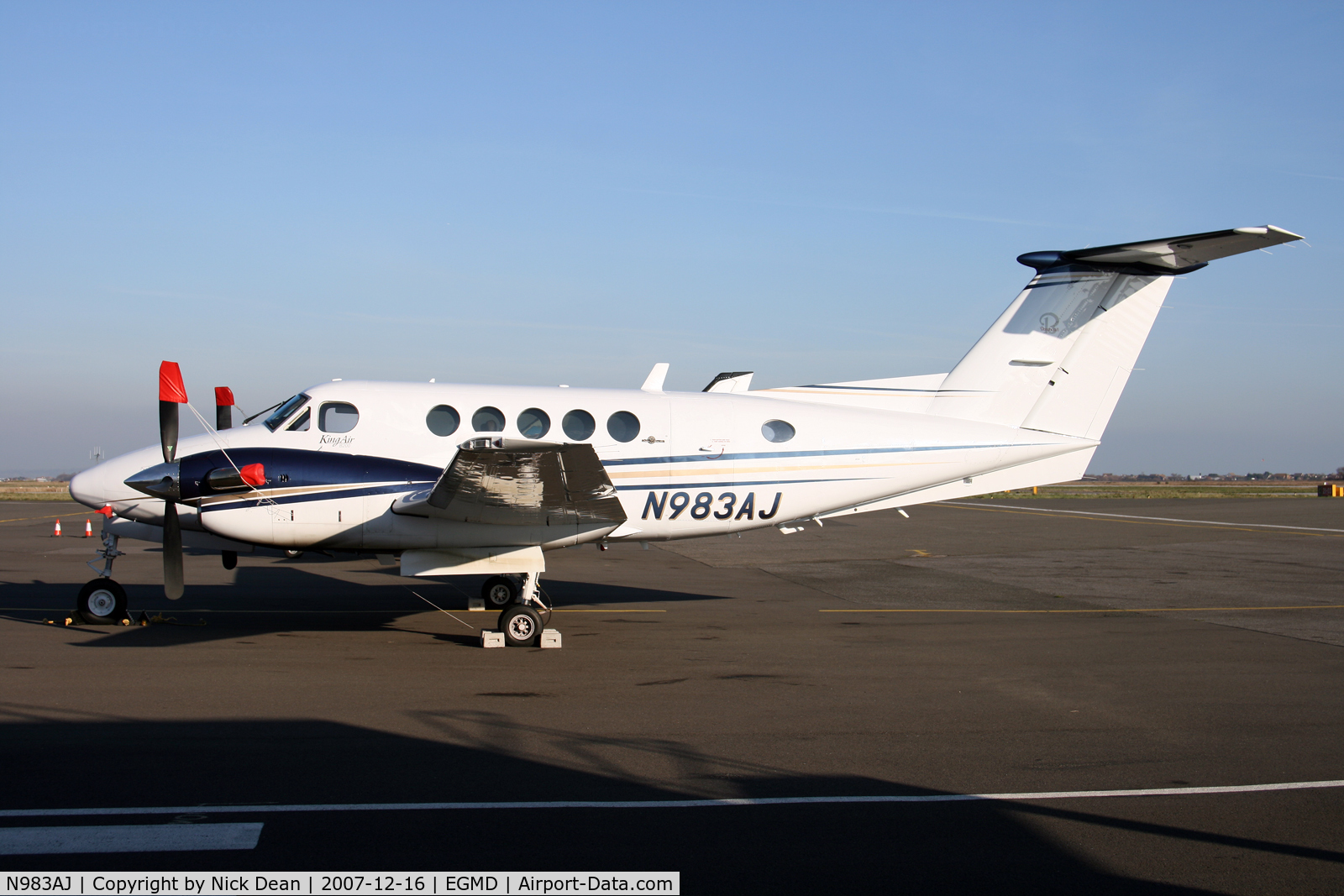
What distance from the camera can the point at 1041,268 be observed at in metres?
11.9

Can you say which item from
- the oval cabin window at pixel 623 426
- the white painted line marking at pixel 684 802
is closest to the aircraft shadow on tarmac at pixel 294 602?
the oval cabin window at pixel 623 426

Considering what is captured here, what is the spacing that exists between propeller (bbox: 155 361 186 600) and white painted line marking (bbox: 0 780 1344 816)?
5.32 meters

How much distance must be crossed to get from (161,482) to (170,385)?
107 cm

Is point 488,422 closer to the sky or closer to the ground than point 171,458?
closer to the sky

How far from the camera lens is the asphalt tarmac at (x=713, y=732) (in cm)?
433

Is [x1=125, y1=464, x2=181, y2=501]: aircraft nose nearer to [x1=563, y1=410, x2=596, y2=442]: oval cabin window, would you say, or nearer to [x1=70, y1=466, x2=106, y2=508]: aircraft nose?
[x1=70, y1=466, x2=106, y2=508]: aircraft nose

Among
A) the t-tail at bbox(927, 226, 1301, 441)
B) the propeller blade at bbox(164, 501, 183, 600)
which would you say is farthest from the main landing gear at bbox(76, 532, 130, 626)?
Answer: the t-tail at bbox(927, 226, 1301, 441)

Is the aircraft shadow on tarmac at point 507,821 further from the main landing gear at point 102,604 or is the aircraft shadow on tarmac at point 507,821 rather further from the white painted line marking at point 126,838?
the main landing gear at point 102,604

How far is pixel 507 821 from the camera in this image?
4621 millimetres

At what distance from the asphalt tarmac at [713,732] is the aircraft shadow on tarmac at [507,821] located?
0.02 meters

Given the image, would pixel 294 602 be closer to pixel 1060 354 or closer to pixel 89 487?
pixel 89 487

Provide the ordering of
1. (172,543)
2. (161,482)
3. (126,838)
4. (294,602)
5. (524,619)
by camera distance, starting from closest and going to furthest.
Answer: (126,838) < (161,482) < (172,543) < (524,619) < (294,602)

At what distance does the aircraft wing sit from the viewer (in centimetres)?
840
